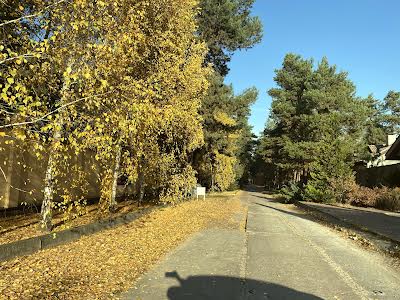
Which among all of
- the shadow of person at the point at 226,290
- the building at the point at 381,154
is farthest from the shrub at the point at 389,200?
the shadow of person at the point at 226,290

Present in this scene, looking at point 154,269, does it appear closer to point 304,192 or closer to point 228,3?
point 228,3

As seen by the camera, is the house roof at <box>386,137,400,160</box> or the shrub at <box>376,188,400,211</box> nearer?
the shrub at <box>376,188,400,211</box>

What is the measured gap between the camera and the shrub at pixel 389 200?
25344mm

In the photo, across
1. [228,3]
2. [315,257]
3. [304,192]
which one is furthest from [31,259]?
[304,192]

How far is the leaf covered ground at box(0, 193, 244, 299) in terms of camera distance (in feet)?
20.0

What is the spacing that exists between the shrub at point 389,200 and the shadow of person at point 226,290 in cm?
2127

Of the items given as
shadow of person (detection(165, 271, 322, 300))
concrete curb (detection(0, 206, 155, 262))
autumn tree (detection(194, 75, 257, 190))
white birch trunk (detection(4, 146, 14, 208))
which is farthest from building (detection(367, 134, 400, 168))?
shadow of person (detection(165, 271, 322, 300))

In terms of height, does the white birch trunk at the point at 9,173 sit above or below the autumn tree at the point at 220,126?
below

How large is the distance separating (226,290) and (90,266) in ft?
8.92

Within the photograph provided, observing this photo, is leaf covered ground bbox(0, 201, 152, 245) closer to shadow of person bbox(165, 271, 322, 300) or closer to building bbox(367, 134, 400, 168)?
shadow of person bbox(165, 271, 322, 300)

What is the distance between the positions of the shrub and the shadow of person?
2127cm

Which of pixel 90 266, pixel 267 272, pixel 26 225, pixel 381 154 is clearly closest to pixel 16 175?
pixel 26 225

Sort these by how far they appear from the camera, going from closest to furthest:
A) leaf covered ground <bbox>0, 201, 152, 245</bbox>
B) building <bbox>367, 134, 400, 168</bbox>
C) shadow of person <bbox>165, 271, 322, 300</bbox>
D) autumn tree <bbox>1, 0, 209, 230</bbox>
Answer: autumn tree <bbox>1, 0, 209, 230</bbox> < shadow of person <bbox>165, 271, 322, 300</bbox> < leaf covered ground <bbox>0, 201, 152, 245</bbox> < building <bbox>367, 134, 400, 168</bbox>

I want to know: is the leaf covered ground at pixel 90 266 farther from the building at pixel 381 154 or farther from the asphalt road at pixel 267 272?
the building at pixel 381 154
